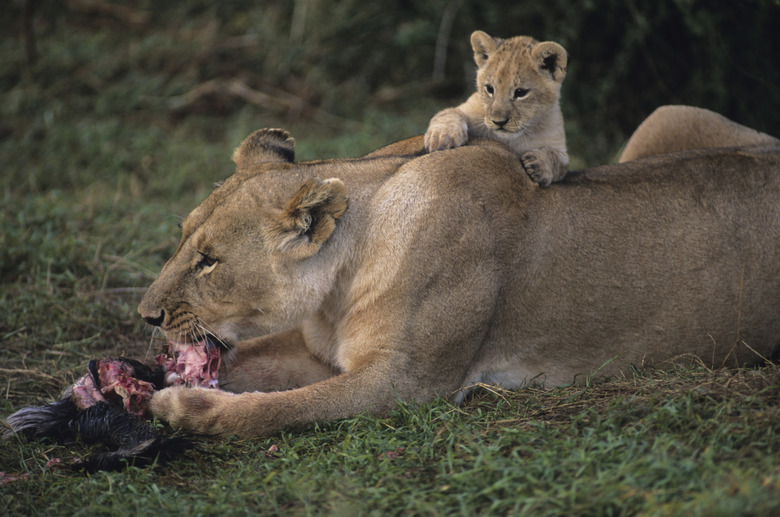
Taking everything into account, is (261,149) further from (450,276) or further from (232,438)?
(232,438)

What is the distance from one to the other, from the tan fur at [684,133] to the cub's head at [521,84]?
636 millimetres

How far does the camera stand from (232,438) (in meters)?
3.17

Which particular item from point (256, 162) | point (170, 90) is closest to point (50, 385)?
point (256, 162)

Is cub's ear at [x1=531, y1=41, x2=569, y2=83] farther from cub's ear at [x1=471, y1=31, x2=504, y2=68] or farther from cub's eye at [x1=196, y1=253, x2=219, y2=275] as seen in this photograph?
cub's eye at [x1=196, y1=253, x2=219, y2=275]

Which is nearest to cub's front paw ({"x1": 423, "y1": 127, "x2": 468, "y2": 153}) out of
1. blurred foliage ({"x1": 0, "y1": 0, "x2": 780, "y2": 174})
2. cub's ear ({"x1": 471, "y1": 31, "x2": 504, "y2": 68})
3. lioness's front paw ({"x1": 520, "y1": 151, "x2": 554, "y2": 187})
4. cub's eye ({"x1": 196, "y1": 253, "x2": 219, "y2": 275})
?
lioness's front paw ({"x1": 520, "y1": 151, "x2": 554, "y2": 187})

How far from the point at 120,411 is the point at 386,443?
43.8 inches

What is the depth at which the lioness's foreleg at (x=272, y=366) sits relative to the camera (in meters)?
3.81

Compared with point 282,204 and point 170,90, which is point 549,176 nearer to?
point 282,204

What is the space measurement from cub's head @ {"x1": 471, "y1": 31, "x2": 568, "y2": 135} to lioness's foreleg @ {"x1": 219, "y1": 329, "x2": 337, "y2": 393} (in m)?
1.58

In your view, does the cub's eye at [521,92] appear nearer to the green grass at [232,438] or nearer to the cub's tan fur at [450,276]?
the cub's tan fur at [450,276]

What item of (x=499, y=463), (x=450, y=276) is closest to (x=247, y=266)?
(x=450, y=276)

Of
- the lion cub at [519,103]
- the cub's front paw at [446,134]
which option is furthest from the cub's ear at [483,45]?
the cub's front paw at [446,134]

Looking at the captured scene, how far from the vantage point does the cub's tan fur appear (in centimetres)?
338

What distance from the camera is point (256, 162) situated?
3.81 meters
